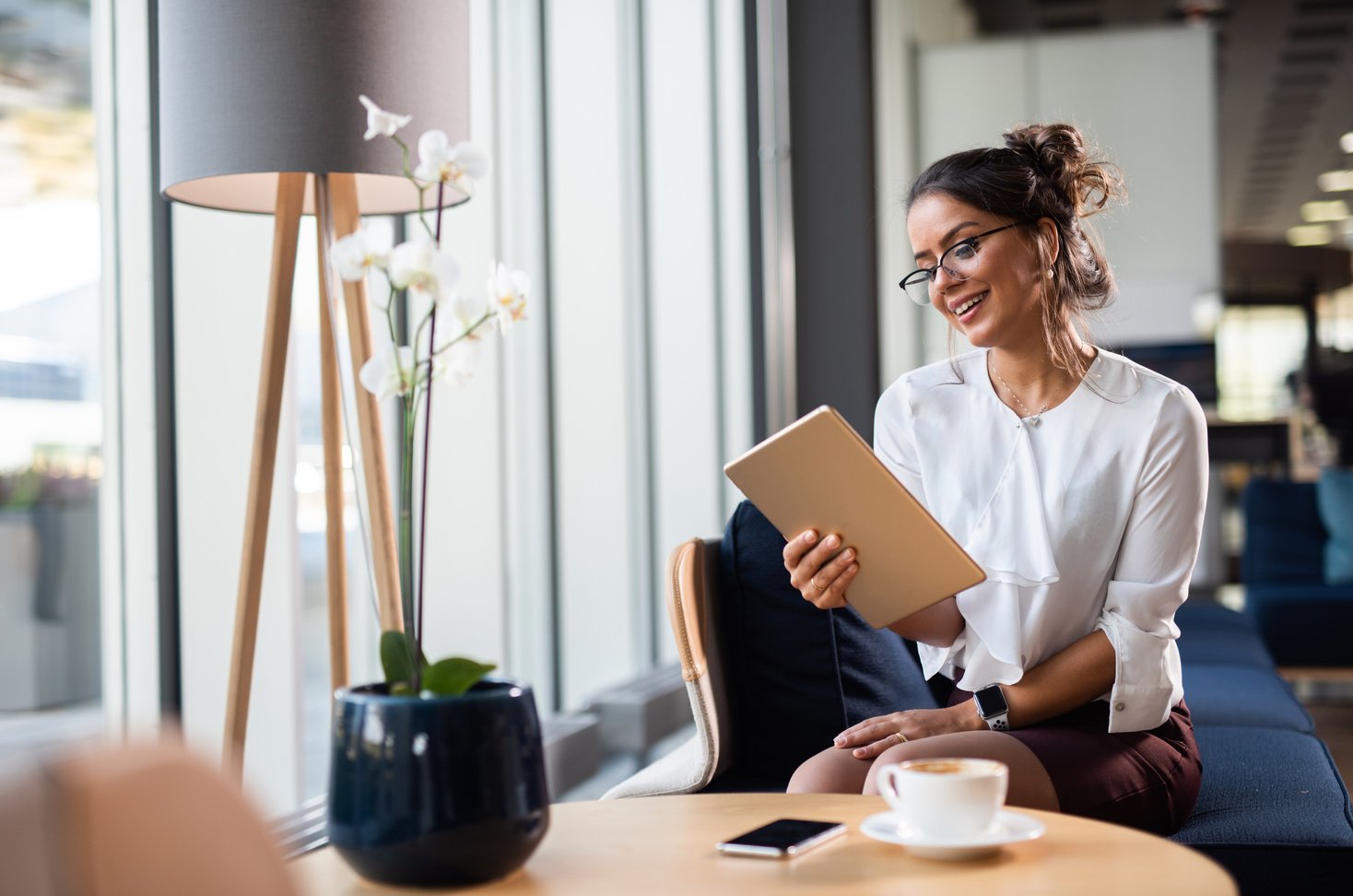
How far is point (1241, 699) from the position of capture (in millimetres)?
2643

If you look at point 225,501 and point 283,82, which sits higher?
point 283,82

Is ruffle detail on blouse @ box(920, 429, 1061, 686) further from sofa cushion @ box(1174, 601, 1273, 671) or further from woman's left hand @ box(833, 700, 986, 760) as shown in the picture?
sofa cushion @ box(1174, 601, 1273, 671)

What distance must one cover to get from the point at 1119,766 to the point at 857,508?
48 cm

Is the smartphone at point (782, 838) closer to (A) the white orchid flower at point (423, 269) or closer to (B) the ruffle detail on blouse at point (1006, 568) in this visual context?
(A) the white orchid flower at point (423, 269)

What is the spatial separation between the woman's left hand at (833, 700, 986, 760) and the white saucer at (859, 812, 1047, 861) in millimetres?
496

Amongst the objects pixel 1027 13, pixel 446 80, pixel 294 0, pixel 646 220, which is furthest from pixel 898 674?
pixel 1027 13

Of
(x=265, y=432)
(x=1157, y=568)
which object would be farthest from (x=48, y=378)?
(x=1157, y=568)

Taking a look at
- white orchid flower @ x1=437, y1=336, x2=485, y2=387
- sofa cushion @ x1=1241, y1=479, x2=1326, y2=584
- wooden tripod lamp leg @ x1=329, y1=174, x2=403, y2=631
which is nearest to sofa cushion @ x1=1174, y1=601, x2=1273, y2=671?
sofa cushion @ x1=1241, y1=479, x2=1326, y2=584

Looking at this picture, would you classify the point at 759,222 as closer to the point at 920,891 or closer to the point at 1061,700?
the point at 1061,700

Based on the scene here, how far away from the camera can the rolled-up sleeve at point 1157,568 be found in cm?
167

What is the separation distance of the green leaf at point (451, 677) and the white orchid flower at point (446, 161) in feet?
1.22

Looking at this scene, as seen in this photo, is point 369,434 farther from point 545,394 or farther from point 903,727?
point 545,394

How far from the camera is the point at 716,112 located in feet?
16.4

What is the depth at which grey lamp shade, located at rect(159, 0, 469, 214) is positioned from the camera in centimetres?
164
